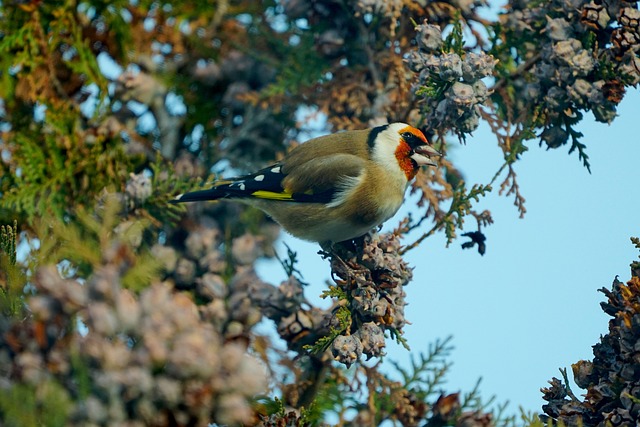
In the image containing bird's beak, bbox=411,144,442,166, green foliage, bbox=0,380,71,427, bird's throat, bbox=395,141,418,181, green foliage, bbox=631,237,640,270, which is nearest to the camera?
green foliage, bbox=0,380,71,427

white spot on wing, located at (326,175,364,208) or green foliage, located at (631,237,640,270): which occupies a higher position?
white spot on wing, located at (326,175,364,208)

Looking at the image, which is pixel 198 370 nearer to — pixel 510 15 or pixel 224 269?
pixel 224 269

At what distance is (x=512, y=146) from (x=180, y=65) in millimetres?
1672

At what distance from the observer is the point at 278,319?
301cm

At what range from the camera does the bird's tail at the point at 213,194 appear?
311 centimetres

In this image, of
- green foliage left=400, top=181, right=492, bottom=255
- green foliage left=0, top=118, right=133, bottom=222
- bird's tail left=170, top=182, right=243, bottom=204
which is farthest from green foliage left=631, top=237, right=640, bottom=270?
green foliage left=0, top=118, right=133, bottom=222

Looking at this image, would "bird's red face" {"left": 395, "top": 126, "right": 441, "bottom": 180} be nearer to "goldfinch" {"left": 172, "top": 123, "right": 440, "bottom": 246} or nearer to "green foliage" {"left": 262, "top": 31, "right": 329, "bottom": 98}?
"goldfinch" {"left": 172, "top": 123, "right": 440, "bottom": 246}

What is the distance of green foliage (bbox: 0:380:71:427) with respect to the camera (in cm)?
146

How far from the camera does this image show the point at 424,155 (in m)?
3.08

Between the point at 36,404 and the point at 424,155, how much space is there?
75.1 inches

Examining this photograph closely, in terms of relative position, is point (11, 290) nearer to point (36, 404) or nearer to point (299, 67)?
point (36, 404)

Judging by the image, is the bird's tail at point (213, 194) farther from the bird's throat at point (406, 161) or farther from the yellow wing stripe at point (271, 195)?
the bird's throat at point (406, 161)

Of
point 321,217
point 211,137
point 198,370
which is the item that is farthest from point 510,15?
point 198,370

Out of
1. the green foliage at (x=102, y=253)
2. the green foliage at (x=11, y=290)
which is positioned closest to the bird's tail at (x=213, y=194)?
the green foliage at (x=102, y=253)
